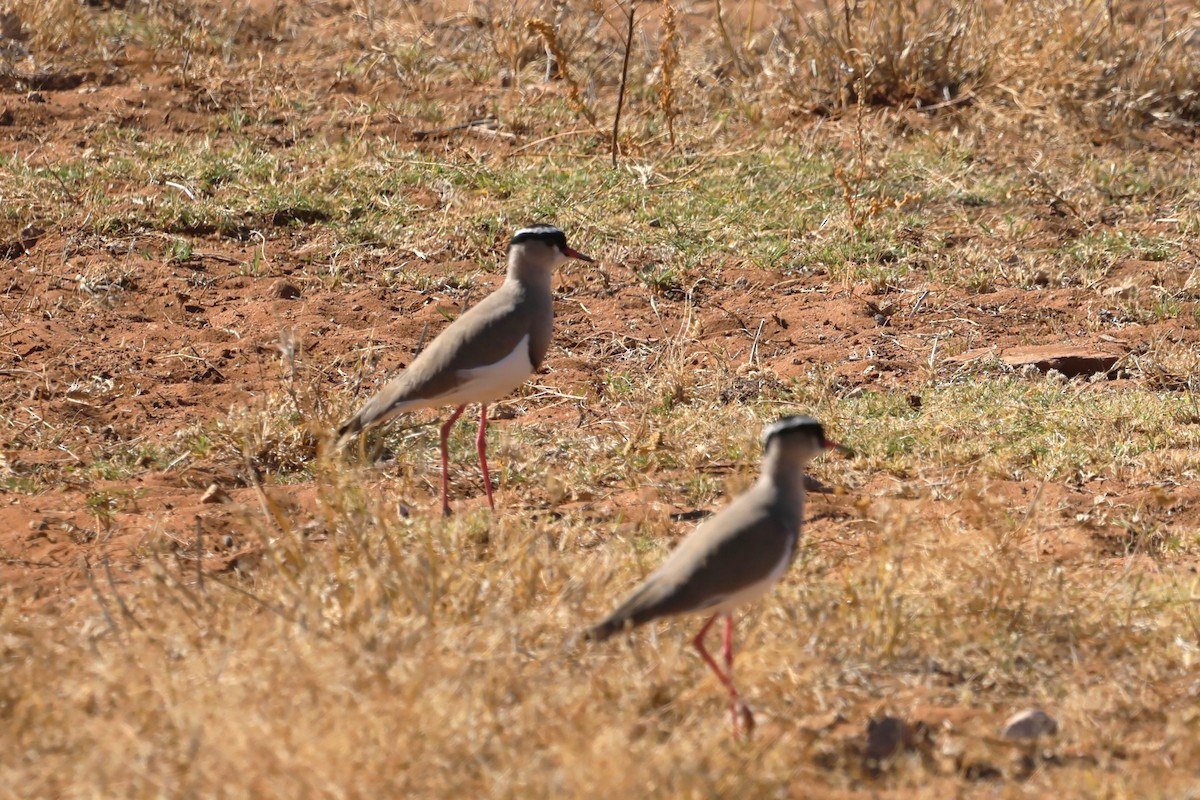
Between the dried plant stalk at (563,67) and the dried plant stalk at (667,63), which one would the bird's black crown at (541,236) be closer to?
the dried plant stalk at (667,63)

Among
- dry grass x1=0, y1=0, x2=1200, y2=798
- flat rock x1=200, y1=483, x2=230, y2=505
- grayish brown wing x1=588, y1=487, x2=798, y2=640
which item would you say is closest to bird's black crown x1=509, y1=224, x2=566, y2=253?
dry grass x1=0, y1=0, x2=1200, y2=798

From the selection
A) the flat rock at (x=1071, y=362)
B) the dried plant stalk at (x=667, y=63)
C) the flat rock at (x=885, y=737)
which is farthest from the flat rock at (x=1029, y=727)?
the dried plant stalk at (x=667, y=63)

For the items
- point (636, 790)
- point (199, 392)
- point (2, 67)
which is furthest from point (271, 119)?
point (636, 790)

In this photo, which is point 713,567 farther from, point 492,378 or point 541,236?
point 541,236

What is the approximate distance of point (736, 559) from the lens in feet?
13.2

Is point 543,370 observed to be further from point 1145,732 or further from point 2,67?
point 2,67

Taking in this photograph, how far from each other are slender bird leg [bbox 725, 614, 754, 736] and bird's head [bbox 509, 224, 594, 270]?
7.75 ft

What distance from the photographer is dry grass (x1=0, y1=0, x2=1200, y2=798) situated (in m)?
3.78

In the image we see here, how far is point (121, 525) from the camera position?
5.65m

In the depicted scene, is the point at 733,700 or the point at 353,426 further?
the point at 353,426

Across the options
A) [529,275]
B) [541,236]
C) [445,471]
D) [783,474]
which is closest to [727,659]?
[783,474]

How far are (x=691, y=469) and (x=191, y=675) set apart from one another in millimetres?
2717

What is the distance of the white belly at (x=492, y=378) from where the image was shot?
227 inches

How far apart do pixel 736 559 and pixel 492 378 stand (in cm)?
201
